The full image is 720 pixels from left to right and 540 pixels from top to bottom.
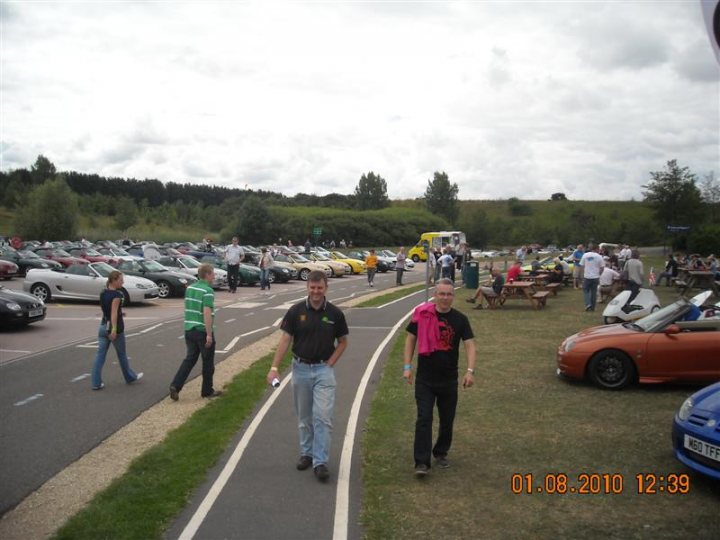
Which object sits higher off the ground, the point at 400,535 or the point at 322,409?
the point at 322,409

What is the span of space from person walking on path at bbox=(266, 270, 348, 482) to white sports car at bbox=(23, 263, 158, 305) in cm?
1645

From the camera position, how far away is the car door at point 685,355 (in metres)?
8.37

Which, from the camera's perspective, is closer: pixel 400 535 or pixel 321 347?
pixel 400 535

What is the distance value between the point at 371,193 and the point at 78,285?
365ft

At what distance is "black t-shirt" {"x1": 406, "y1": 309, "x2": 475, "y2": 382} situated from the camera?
18.7 ft

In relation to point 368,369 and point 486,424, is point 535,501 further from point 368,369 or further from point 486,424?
point 368,369

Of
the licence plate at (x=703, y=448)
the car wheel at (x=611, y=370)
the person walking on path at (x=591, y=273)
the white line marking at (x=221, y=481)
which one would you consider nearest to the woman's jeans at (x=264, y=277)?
the person walking on path at (x=591, y=273)

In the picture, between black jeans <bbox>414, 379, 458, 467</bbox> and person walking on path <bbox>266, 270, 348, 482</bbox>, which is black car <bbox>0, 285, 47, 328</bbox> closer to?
person walking on path <bbox>266, 270, 348, 482</bbox>

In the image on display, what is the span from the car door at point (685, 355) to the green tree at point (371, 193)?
400 feet

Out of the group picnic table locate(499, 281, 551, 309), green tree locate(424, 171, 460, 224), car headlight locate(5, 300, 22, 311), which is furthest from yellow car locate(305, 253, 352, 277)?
green tree locate(424, 171, 460, 224)

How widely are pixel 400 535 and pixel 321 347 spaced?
71.9 inches

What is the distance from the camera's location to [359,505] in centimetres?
517

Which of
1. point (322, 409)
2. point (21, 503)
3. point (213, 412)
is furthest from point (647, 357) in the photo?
point (21, 503)

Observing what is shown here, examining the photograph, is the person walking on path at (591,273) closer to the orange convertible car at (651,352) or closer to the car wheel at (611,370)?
the orange convertible car at (651,352)
